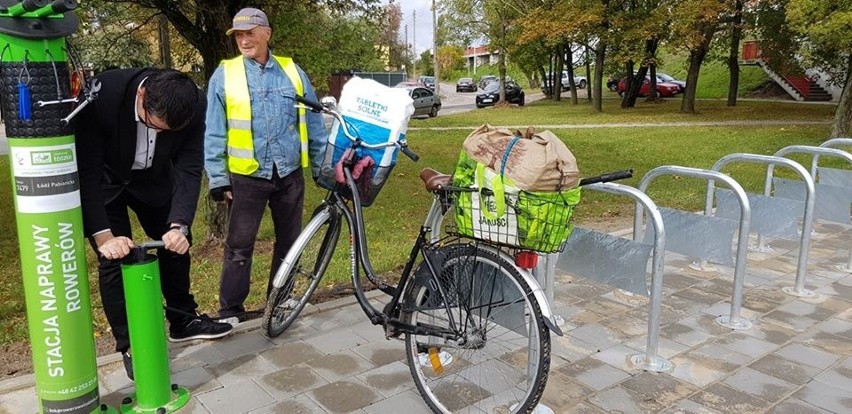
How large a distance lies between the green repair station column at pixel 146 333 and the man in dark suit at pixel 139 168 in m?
0.09

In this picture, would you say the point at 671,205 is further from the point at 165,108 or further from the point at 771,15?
the point at 771,15

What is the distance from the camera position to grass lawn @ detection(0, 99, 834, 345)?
5258 millimetres

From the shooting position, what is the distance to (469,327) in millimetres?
2920

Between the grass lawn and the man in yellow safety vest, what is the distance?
885mm

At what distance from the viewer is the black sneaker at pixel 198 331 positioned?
3.85 meters

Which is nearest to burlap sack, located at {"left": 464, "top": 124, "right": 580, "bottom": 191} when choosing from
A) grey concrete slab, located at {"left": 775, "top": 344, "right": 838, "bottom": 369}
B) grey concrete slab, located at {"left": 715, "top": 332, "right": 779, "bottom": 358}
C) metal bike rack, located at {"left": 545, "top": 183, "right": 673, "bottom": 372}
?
metal bike rack, located at {"left": 545, "top": 183, "right": 673, "bottom": 372}

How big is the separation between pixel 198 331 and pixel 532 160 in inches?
92.6

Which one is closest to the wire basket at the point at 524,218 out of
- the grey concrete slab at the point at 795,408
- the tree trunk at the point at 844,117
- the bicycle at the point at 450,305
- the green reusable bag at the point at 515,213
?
the green reusable bag at the point at 515,213

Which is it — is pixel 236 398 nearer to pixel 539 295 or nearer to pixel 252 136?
pixel 252 136

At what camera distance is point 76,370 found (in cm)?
268

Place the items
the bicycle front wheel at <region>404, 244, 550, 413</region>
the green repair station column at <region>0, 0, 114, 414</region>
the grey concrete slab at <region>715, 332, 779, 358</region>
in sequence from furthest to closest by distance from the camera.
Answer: the grey concrete slab at <region>715, 332, 779, 358</region>, the bicycle front wheel at <region>404, 244, 550, 413</region>, the green repair station column at <region>0, 0, 114, 414</region>

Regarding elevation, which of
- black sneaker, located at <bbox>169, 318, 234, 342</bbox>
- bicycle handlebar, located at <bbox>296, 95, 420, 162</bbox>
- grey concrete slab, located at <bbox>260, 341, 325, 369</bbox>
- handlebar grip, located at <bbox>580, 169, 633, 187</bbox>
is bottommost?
grey concrete slab, located at <bbox>260, 341, 325, 369</bbox>

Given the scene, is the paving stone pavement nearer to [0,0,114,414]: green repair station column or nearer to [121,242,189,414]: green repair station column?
[121,242,189,414]: green repair station column

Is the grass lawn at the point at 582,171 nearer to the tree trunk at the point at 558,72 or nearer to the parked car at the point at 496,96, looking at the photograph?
the parked car at the point at 496,96
